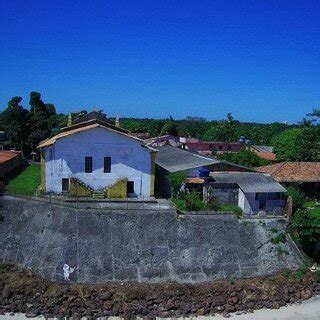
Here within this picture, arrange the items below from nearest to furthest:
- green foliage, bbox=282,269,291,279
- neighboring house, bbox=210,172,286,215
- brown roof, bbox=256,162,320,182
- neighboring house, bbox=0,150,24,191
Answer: green foliage, bbox=282,269,291,279 < neighboring house, bbox=210,172,286,215 < brown roof, bbox=256,162,320,182 < neighboring house, bbox=0,150,24,191

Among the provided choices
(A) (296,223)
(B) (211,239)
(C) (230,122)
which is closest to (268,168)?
(A) (296,223)

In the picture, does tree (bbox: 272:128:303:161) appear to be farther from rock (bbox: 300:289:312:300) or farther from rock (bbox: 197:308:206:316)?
rock (bbox: 197:308:206:316)

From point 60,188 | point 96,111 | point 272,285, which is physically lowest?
point 272,285

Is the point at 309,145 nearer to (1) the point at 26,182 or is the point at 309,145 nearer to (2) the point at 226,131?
(1) the point at 26,182

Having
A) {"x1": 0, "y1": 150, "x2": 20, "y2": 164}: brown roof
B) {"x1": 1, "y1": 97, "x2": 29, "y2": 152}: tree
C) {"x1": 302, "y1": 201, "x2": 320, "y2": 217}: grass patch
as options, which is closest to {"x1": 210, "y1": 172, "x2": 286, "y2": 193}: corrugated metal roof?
{"x1": 302, "y1": 201, "x2": 320, "y2": 217}: grass patch

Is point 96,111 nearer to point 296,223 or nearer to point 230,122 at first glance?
point 296,223

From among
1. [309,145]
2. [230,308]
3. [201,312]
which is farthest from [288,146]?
[201,312]
